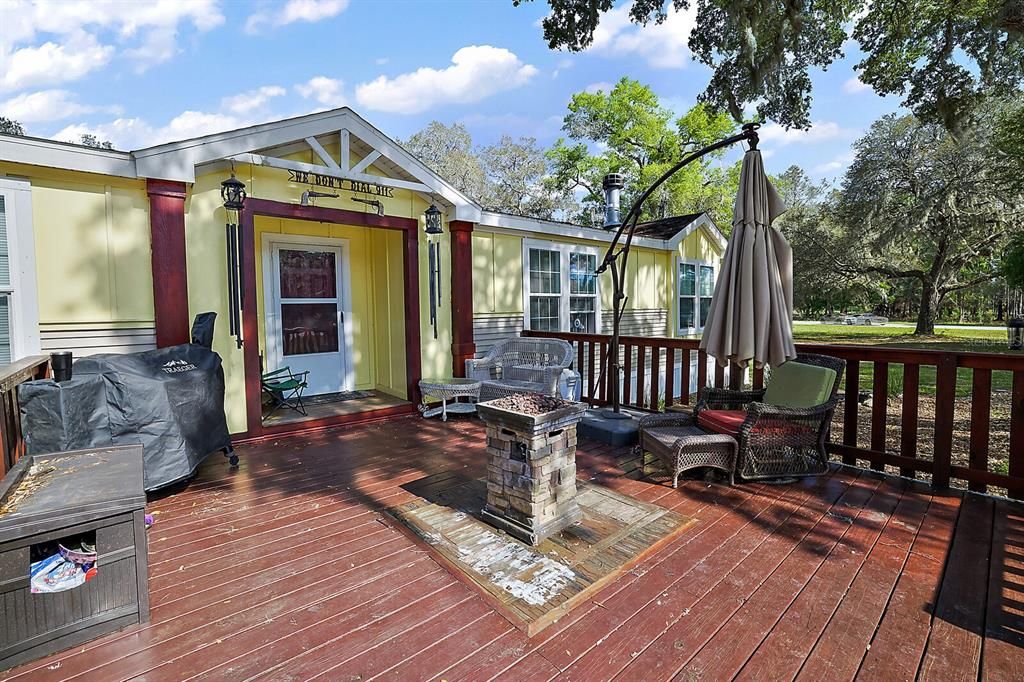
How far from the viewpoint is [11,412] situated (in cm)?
269

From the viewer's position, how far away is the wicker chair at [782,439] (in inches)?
131

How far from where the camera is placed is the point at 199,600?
211 cm

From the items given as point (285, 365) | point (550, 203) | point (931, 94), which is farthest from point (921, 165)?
point (285, 365)

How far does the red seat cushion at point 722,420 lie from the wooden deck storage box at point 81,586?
336cm

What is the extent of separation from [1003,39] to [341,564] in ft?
36.8

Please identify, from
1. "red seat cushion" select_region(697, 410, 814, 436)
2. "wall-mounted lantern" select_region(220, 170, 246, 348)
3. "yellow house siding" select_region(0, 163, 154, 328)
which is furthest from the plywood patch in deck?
"yellow house siding" select_region(0, 163, 154, 328)

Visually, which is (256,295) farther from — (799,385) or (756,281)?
(799,385)

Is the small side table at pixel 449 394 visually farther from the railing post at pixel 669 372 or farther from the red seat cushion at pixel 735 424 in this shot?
the red seat cushion at pixel 735 424

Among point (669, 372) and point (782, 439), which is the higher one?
point (669, 372)

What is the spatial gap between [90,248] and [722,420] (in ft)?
16.7

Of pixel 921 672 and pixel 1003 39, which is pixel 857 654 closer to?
pixel 921 672

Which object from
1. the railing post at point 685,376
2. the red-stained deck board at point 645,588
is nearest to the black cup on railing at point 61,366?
the red-stained deck board at point 645,588

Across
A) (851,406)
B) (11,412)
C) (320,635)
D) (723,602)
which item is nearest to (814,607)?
(723,602)

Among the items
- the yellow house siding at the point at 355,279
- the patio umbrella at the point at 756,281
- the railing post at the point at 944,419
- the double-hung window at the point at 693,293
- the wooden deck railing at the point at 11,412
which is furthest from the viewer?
the double-hung window at the point at 693,293
